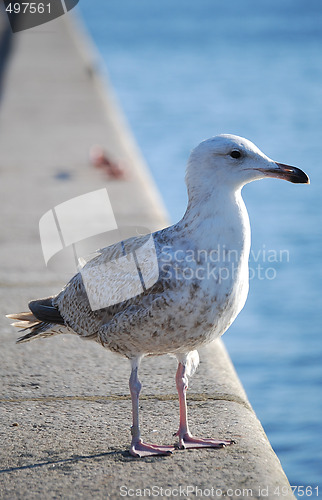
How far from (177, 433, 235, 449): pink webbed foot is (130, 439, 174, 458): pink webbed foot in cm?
7

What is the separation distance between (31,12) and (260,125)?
310 inches

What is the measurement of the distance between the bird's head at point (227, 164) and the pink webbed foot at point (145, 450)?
4.02 ft

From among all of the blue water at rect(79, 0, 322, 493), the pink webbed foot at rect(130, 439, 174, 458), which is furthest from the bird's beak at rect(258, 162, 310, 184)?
the blue water at rect(79, 0, 322, 493)

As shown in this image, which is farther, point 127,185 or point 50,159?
point 50,159

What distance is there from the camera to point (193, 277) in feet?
12.7

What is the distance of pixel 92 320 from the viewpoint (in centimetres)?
428

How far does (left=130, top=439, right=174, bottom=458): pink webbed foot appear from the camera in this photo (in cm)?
390

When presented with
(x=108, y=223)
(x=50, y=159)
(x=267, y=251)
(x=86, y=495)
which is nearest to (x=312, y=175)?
(x=267, y=251)

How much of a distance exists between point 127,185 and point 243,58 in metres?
13.6

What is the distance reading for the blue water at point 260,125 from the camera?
6609mm

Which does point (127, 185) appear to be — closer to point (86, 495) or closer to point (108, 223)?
point (108, 223)
